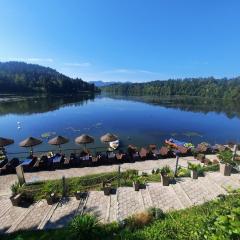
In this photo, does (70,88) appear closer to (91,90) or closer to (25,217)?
(91,90)

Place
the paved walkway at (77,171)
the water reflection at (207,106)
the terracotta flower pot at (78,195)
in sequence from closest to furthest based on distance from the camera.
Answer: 1. the terracotta flower pot at (78,195)
2. the paved walkway at (77,171)
3. the water reflection at (207,106)

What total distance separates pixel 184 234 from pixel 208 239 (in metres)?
3.24

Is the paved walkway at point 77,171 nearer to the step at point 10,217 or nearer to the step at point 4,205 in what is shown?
the step at point 4,205

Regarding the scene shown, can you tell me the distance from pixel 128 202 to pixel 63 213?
→ 3.12 meters

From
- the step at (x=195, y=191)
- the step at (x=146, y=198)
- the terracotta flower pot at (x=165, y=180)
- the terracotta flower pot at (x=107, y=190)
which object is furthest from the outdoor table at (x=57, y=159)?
the step at (x=195, y=191)

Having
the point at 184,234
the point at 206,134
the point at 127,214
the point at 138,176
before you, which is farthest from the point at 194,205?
the point at 206,134

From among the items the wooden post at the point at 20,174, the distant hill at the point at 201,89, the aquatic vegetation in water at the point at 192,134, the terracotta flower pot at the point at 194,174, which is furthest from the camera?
the distant hill at the point at 201,89

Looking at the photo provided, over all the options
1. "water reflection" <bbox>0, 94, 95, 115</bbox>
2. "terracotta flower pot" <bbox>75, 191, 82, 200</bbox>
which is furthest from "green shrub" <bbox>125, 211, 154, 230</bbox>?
"water reflection" <bbox>0, 94, 95, 115</bbox>

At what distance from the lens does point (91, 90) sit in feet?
630

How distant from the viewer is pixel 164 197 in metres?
11.3

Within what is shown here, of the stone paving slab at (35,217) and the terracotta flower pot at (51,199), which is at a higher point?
the terracotta flower pot at (51,199)

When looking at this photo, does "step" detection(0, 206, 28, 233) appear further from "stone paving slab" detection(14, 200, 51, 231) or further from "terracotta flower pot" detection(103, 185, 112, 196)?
"terracotta flower pot" detection(103, 185, 112, 196)

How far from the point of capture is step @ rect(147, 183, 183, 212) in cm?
1044

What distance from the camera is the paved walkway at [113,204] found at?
32.3ft
